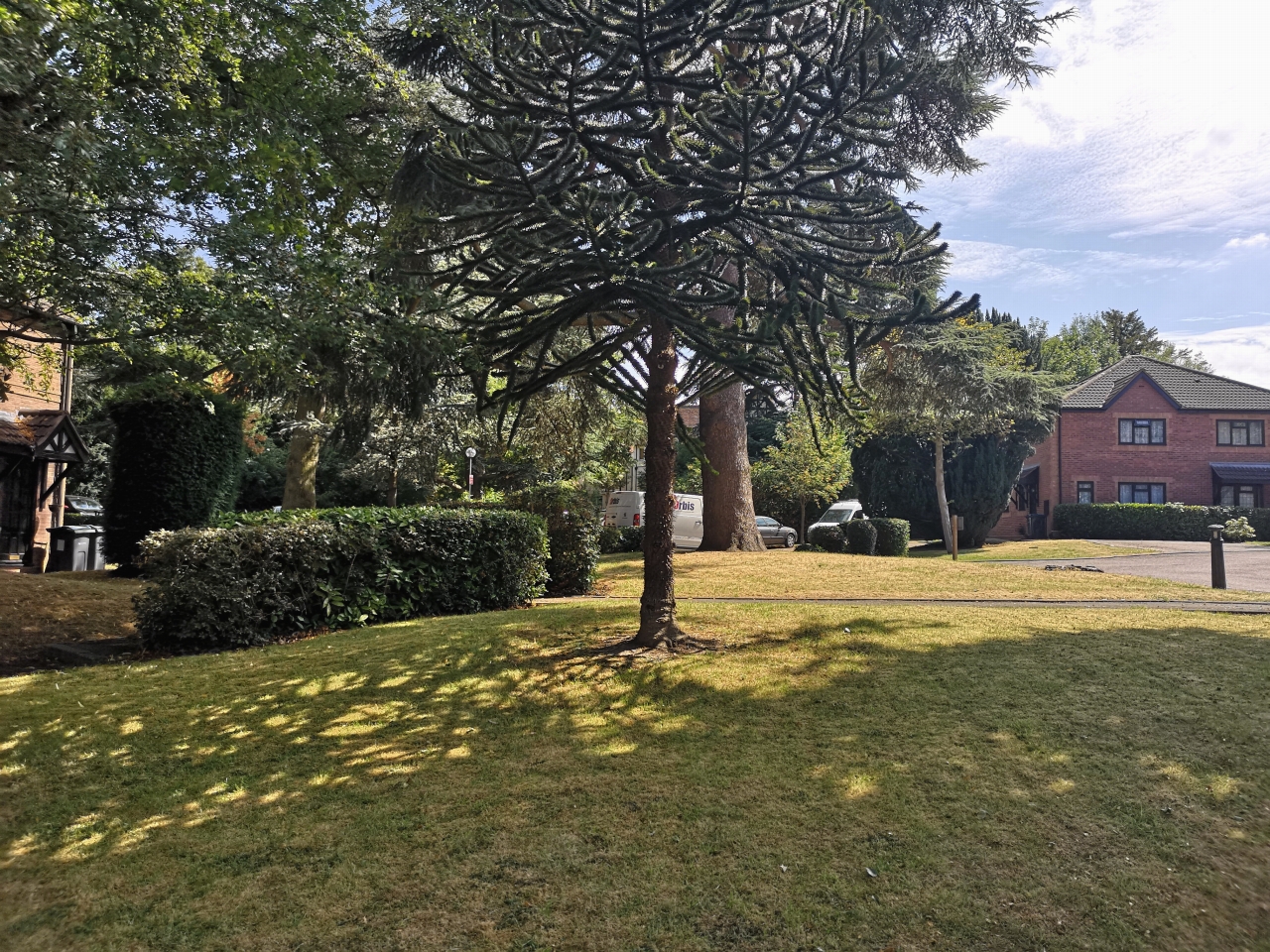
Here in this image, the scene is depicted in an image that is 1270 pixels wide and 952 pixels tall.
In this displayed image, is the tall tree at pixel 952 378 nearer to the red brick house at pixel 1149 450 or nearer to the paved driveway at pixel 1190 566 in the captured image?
the paved driveway at pixel 1190 566

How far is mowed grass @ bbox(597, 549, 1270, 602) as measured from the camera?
1235 centimetres

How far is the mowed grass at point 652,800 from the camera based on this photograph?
3.84 metres

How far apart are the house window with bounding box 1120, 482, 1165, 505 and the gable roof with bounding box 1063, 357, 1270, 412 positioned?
406 centimetres

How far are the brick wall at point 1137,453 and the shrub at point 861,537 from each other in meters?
22.2

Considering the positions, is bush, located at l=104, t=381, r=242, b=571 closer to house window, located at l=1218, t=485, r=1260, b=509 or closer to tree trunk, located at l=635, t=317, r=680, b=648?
tree trunk, located at l=635, t=317, r=680, b=648

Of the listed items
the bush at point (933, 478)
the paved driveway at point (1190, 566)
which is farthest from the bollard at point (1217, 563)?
the bush at point (933, 478)

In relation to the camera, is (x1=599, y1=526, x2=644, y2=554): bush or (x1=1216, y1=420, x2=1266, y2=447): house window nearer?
(x1=599, y1=526, x2=644, y2=554): bush

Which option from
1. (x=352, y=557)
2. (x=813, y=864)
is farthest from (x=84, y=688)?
(x=813, y=864)

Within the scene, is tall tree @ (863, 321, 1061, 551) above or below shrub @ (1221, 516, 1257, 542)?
above

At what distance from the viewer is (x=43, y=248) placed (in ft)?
28.3

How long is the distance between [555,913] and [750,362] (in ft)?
15.8

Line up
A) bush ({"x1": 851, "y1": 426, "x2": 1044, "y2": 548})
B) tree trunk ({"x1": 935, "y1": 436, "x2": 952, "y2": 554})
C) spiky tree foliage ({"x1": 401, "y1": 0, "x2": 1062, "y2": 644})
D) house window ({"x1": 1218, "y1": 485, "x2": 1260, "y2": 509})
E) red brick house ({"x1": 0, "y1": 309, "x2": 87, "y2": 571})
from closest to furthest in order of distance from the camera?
1. spiky tree foliage ({"x1": 401, "y1": 0, "x2": 1062, "y2": 644})
2. red brick house ({"x1": 0, "y1": 309, "x2": 87, "y2": 571})
3. tree trunk ({"x1": 935, "y1": 436, "x2": 952, "y2": 554})
4. bush ({"x1": 851, "y1": 426, "x2": 1044, "y2": 548})
5. house window ({"x1": 1218, "y1": 485, "x2": 1260, "y2": 509})

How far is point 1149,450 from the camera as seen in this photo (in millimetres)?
41188

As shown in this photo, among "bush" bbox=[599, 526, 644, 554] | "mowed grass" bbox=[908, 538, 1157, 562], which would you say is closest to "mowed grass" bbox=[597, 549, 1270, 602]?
"bush" bbox=[599, 526, 644, 554]
